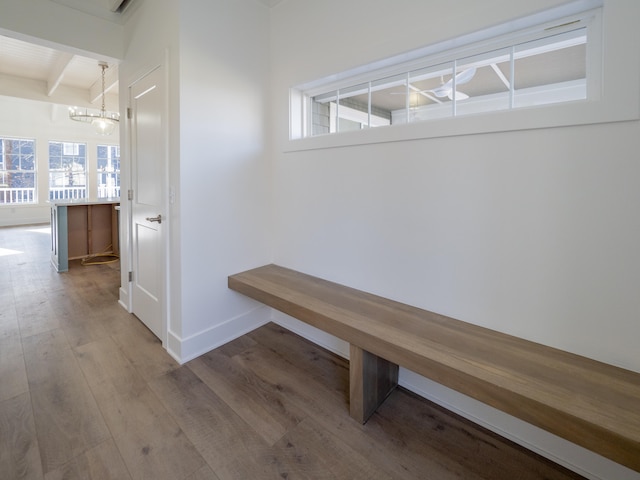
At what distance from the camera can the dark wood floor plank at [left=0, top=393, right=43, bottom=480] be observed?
4.27 feet

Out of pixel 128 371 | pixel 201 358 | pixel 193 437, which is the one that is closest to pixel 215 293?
pixel 201 358

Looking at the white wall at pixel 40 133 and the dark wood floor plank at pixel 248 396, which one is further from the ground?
the white wall at pixel 40 133

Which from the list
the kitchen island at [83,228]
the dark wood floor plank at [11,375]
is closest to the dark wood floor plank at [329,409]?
the dark wood floor plank at [11,375]

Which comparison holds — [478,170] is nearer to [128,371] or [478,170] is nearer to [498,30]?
[498,30]

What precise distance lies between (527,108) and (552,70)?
0.99ft

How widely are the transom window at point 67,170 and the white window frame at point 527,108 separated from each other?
964 cm

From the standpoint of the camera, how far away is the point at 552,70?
58.2 inches

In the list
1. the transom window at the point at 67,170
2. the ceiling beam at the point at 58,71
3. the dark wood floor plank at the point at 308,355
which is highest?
the ceiling beam at the point at 58,71

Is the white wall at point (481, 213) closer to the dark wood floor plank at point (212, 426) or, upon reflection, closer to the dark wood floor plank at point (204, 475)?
the dark wood floor plank at point (212, 426)

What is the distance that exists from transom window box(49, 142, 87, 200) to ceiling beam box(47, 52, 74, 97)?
12.2ft

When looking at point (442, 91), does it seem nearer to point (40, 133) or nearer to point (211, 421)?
point (211, 421)

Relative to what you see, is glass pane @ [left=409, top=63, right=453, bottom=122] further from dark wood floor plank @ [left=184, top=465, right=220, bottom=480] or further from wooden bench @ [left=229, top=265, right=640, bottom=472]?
dark wood floor plank @ [left=184, top=465, right=220, bottom=480]

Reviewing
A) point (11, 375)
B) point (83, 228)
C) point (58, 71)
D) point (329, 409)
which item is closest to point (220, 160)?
point (329, 409)

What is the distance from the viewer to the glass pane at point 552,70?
1.41 meters
